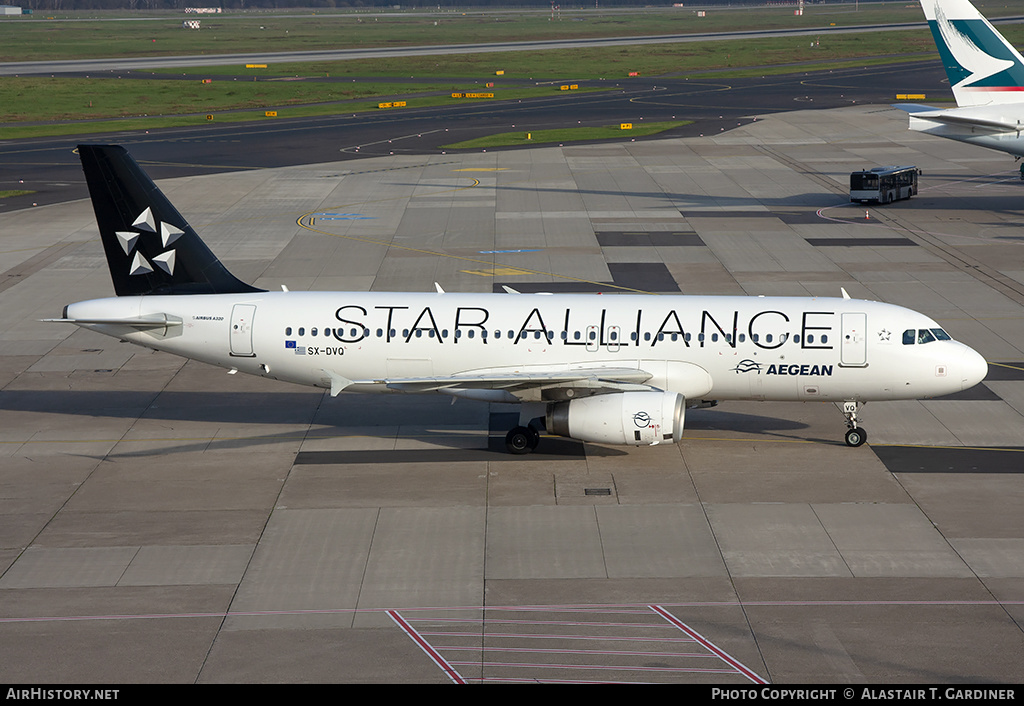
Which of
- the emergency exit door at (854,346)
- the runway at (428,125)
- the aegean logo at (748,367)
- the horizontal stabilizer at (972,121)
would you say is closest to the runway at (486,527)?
the aegean logo at (748,367)

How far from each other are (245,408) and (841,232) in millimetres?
40011

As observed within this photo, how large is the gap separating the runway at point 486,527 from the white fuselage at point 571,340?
221cm

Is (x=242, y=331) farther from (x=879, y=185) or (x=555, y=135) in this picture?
(x=555, y=135)

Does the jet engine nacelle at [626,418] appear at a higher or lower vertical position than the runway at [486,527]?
higher

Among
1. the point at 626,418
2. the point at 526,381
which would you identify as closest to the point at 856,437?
the point at 626,418

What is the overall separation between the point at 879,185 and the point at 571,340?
46.2 metres

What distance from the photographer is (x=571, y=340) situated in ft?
106

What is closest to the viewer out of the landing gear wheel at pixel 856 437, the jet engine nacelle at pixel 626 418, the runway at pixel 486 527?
the runway at pixel 486 527

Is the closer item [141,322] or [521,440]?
[521,440]

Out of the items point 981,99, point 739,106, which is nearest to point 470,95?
point 739,106

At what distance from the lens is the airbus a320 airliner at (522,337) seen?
31.6 m

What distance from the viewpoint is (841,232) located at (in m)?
64.4
